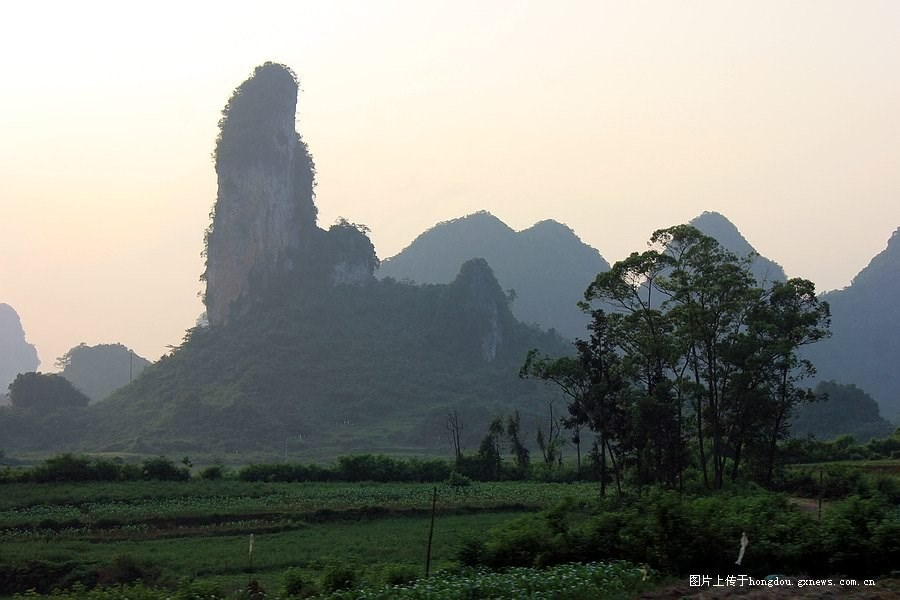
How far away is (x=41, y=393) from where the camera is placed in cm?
9512

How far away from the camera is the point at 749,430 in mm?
33938

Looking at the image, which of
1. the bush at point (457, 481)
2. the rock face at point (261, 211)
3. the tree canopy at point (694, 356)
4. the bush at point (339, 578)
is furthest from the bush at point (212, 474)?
the rock face at point (261, 211)

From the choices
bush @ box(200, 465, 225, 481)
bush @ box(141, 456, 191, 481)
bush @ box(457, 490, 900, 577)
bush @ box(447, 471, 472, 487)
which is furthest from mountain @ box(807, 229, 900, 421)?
bush @ box(457, 490, 900, 577)

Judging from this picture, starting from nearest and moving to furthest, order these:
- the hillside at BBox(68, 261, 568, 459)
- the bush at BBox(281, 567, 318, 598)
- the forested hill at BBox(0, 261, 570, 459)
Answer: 1. the bush at BBox(281, 567, 318, 598)
2. the forested hill at BBox(0, 261, 570, 459)
3. the hillside at BBox(68, 261, 568, 459)

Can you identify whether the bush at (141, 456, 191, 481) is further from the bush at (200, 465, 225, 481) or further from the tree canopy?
the tree canopy

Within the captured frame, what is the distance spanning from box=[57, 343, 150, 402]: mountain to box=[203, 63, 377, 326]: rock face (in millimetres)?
42677

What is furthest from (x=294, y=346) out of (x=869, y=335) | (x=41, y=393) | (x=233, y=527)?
(x=869, y=335)

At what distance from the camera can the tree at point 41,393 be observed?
3711 inches

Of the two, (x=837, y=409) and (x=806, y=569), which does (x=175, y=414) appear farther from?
(x=806, y=569)

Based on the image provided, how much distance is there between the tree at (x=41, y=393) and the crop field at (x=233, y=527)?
63829mm

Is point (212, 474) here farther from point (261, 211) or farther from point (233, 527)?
point (261, 211)

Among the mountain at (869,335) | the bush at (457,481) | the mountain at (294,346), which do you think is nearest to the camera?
the bush at (457,481)

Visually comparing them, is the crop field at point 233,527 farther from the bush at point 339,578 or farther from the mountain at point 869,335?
the mountain at point 869,335

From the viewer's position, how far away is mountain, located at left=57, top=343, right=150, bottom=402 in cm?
14850
